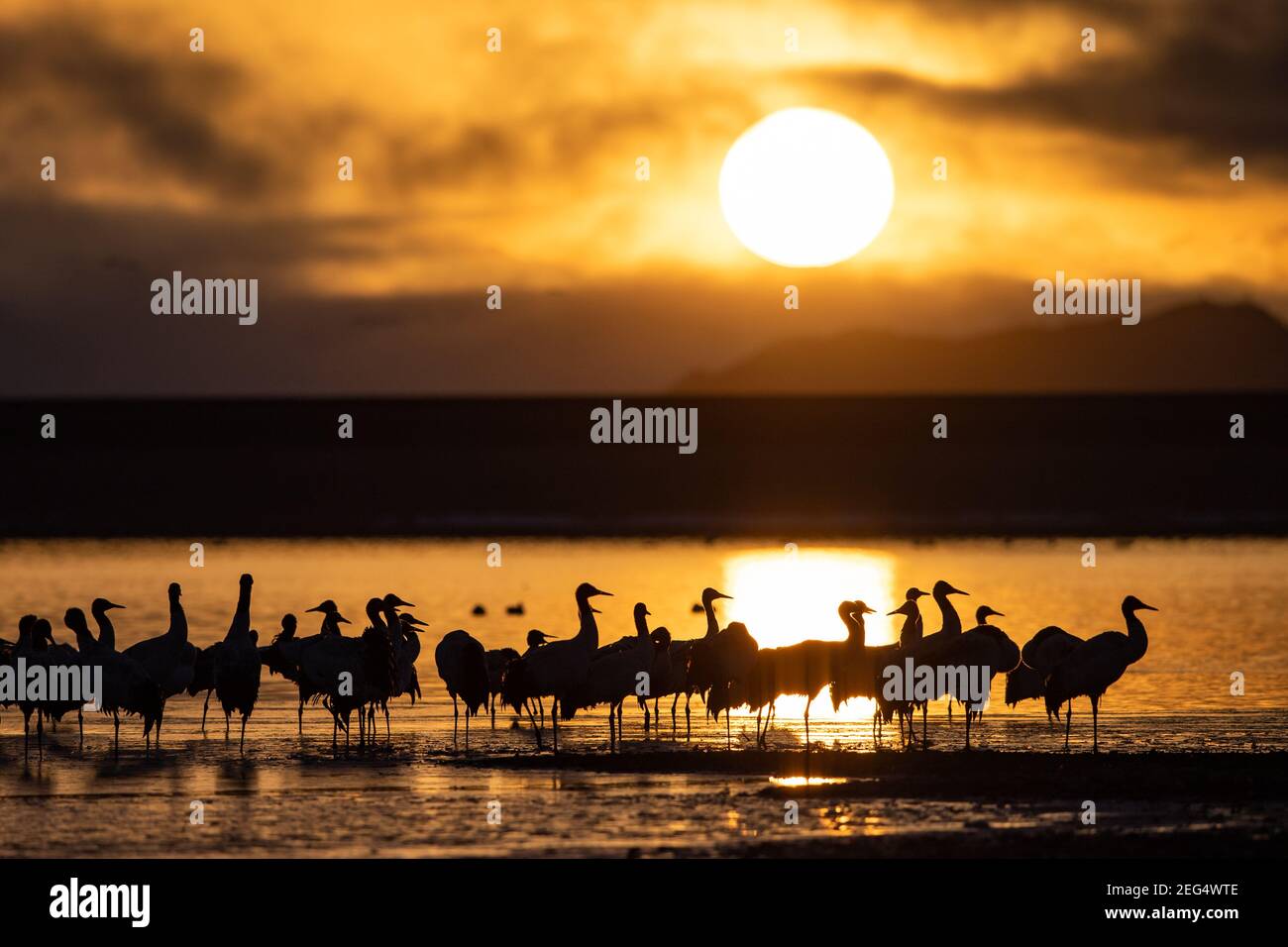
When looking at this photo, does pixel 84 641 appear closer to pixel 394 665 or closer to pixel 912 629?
pixel 394 665

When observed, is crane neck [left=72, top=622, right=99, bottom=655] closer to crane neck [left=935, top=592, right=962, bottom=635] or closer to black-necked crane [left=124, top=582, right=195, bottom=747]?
black-necked crane [left=124, top=582, right=195, bottom=747]

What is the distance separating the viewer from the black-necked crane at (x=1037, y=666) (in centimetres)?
2108

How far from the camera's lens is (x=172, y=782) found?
1739cm

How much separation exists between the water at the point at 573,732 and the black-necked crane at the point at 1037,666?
1.38 feet

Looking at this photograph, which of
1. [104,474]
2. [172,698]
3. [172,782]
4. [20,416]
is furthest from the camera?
[20,416]

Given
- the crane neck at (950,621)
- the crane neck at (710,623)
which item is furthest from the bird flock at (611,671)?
the crane neck at (950,621)

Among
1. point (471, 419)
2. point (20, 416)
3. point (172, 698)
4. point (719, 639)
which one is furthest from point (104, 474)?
point (719, 639)

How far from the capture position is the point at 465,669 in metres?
20.6

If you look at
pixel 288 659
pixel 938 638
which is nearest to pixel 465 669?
pixel 288 659

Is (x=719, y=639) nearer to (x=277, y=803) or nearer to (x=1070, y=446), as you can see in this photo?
(x=277, y=803)

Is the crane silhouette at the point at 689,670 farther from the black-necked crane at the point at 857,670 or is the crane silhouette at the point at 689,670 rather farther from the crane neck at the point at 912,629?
the crane neck at the point at 912,629

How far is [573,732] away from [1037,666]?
5.28 meters

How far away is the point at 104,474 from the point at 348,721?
63959mm

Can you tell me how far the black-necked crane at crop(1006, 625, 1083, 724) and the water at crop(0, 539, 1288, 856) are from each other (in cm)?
42
